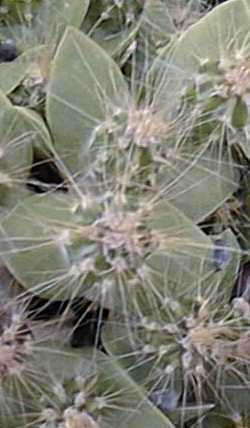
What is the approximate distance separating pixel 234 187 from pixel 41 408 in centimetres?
23

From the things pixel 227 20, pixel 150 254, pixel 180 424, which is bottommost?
pixel 180 424

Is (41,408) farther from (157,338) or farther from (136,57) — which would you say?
(136,57)

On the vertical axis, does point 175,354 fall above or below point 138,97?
below

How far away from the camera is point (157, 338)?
65cm

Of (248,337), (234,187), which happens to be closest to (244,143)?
(234,187)

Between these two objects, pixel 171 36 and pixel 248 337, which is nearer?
pixel 248 337

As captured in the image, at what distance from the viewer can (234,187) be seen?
0.69 m

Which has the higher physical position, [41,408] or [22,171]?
[22,171]

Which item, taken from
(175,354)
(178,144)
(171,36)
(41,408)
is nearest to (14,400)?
(41,408)

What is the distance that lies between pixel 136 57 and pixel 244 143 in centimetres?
14

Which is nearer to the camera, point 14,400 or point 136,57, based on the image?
point 14,400

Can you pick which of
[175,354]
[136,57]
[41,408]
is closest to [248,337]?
[175,354]

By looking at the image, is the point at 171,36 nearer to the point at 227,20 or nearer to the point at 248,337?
the point at 227,20

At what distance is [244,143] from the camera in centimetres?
68
